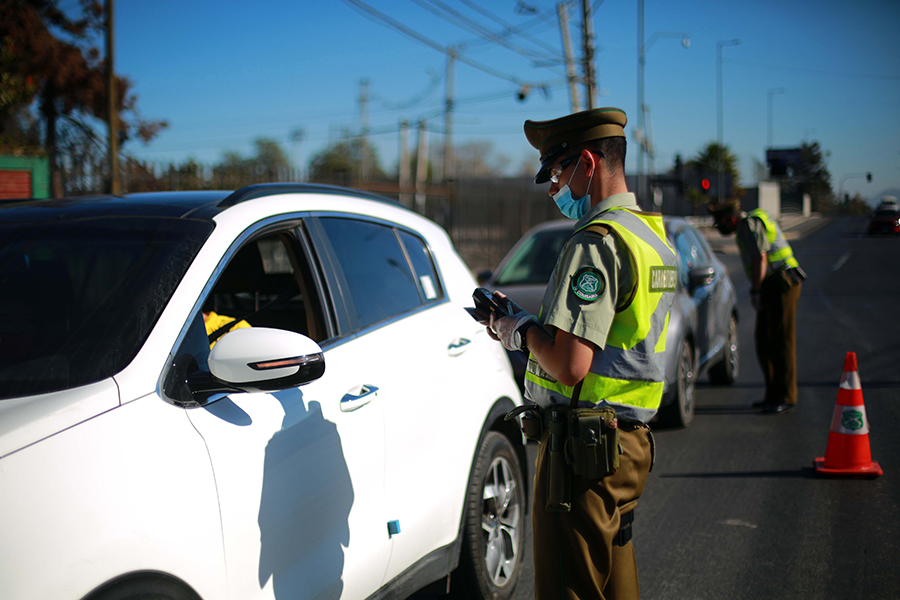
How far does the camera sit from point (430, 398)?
9.93ft

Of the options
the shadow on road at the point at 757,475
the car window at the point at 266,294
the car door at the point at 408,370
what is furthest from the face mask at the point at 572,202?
the shadow on road at the point at 757,475

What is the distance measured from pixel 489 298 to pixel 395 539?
98cm

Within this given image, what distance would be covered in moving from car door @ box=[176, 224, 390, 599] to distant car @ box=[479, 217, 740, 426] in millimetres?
2806

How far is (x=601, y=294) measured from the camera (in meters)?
2.16

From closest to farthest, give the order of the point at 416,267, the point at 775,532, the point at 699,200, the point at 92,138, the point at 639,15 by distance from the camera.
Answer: the point at 416,267, the point at 775,532, the point at 92,138, the point at 639,15, the point at 699,200

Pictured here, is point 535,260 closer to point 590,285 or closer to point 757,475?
point 757,475

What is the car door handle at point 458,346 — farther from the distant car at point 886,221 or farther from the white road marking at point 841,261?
the white road marking at point 841,261

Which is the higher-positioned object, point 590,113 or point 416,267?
point 590,113

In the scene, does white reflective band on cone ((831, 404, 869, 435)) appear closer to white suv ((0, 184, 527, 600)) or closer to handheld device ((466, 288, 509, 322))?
white suv ((0, 184, 527, 600))

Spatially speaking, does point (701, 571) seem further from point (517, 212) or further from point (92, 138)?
point (517, 212)

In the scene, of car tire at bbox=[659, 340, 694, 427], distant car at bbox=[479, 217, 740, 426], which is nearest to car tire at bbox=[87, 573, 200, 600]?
distant car at bbox=[479, 217, 740, 426]

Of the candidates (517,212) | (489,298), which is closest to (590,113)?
(489,298)

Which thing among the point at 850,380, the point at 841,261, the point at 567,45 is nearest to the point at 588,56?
the point at 567,45

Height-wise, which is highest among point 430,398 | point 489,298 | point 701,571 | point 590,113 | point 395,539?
point 590,113
